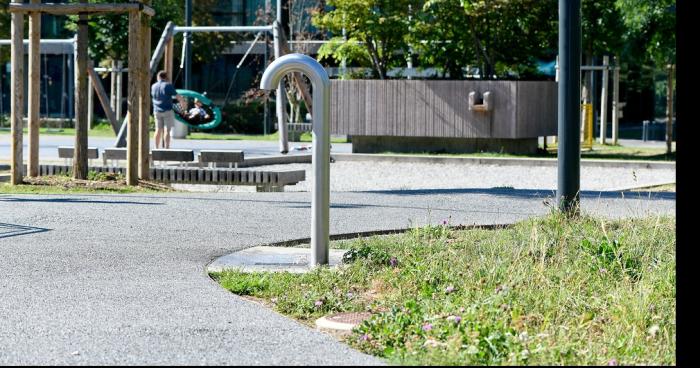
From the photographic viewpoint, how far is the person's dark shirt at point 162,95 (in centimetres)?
2414

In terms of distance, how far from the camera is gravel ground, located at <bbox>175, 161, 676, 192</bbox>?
18.7 metres

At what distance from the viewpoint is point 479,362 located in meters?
5.75

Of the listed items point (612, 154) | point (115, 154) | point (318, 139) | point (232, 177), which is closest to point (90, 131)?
point (612, 154)

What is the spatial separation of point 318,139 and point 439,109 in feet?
60.2

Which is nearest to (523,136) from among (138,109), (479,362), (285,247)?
(138,109)

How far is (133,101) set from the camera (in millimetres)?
16266

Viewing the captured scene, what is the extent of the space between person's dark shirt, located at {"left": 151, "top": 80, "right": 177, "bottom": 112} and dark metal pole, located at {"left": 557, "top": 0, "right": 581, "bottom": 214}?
14078 mm

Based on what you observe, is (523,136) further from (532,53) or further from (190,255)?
(190,255)

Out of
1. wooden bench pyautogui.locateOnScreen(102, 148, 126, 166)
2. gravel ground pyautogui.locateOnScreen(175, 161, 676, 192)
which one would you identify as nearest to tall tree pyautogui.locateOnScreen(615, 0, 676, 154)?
gravel ground pyautogui.locateOnScreen(175, 161, 676, 192)

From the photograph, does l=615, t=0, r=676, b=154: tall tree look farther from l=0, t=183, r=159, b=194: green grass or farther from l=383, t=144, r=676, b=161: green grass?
l=0, t=183, r=159, b=194: green grass

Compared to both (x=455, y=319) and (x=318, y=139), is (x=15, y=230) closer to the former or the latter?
(x=318, y=139)

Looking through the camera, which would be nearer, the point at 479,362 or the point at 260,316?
the point at 479,362

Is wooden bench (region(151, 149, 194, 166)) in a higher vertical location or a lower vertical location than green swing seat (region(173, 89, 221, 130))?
lower
